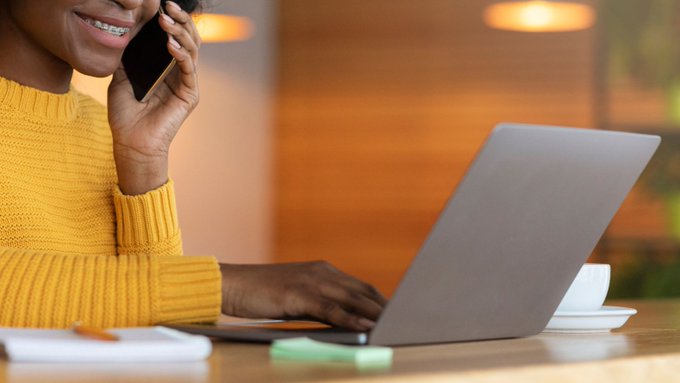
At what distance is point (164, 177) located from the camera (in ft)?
5.92

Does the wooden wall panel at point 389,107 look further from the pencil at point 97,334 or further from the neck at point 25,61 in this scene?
the pencil at point 97,334

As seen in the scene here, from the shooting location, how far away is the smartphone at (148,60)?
180 centimetres

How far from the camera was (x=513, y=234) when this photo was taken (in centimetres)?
104

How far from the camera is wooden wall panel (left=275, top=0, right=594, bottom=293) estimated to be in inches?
205

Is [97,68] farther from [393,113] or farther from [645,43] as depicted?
[645,43]

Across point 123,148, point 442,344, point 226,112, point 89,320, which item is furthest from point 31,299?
point 226,112

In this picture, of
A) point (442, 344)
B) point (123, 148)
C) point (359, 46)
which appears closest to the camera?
point (442, 344)

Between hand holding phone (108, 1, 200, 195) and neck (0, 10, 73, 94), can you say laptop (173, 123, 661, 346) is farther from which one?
neck (0, 10, 73, 94)

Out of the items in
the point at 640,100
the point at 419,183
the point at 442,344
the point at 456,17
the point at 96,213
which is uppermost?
the point at 456,17

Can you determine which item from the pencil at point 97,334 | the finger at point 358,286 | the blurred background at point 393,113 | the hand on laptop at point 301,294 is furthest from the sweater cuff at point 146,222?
the blurred background at point 393,113

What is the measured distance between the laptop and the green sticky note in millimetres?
102

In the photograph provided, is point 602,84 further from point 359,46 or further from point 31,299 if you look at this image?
point 31,299

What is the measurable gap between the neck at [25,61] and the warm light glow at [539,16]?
12.1ft

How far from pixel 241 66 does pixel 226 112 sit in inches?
9.8
